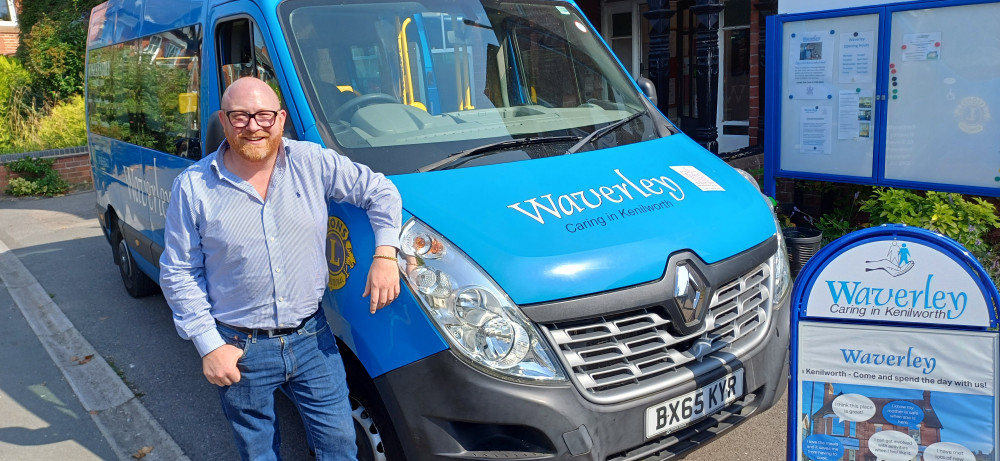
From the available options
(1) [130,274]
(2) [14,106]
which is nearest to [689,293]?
(1) [130,274]

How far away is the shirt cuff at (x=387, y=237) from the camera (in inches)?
110

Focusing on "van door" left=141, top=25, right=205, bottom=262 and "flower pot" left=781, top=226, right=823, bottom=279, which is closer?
"van door" left=141, top=25, right=205, bottom=262

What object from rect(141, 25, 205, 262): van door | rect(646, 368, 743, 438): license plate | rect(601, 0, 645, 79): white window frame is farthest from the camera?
rect(601, 0, 645, 79): white window frame

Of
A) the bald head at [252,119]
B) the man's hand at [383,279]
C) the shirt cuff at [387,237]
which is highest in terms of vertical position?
the bald head at [252,119]

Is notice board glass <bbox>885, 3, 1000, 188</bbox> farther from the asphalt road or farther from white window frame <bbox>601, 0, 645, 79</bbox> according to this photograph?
white window frame <bbox>601, 0, 645, 79</bbox>

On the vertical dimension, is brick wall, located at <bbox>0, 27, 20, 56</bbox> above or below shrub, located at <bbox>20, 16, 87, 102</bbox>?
above

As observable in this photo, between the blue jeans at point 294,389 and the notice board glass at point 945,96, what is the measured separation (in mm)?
4607

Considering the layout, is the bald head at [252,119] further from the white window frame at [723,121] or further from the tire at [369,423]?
the white window frame at [723,121]

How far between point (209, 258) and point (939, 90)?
5.01m

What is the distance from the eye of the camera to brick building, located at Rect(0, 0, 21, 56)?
827 inches

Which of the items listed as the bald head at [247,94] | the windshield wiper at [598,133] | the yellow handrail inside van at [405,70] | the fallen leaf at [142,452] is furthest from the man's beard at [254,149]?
the fallen leaf at [142,452]

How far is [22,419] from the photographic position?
15.1ft

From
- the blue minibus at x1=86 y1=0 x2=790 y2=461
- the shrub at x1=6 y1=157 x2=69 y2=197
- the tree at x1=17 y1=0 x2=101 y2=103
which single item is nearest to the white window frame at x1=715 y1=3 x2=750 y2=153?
the blue minibus at x1=86 y1=0 x2=790 y2=461

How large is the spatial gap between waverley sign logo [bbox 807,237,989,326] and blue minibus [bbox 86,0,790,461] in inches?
16.3
